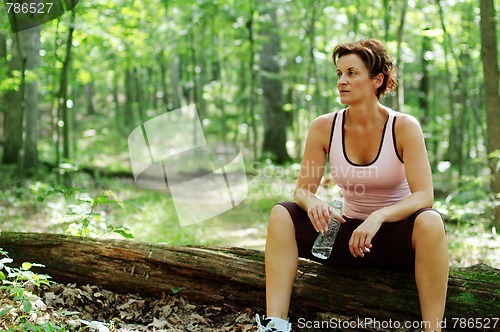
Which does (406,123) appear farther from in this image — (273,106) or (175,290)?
(273,106)

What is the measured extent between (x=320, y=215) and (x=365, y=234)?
0.27 metres

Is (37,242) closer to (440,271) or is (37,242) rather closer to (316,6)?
(440,271)

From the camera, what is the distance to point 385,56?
3006 millimetres

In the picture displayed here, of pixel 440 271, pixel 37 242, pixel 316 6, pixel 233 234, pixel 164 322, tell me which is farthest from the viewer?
pixel 316 6

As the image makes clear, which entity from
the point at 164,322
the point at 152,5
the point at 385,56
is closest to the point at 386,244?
the point at 385,56

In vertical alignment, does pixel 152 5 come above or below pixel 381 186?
above

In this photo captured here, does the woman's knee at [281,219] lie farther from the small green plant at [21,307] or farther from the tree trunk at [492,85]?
the tree trunk at [492,85]

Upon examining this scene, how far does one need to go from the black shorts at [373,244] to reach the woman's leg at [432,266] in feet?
0.43

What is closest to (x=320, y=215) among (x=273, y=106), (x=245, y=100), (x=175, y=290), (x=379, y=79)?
(x=379, y=79)

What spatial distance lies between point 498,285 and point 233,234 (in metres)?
4.39

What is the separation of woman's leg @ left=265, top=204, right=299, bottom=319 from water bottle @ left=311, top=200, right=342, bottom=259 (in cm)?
13

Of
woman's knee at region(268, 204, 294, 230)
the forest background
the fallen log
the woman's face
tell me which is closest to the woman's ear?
the woman's face

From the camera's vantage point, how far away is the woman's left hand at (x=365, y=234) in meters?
2.69

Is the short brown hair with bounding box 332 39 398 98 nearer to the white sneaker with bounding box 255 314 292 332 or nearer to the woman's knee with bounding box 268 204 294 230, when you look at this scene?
the woman's knee with bounding box 268 204 294 230
